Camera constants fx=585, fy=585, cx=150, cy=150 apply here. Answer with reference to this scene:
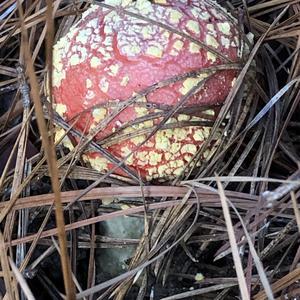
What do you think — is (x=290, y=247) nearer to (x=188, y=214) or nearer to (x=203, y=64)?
(x=188, y=214)

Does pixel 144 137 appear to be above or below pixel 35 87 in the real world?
below

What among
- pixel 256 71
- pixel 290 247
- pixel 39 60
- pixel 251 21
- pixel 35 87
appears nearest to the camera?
pixel 35 87

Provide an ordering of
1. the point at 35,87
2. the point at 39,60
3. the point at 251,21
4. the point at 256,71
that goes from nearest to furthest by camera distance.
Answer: the point at 35,87, the point at 256,71, the point at 251,21, the point at 39,60

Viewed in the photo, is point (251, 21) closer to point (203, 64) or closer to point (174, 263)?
point (203, 64)

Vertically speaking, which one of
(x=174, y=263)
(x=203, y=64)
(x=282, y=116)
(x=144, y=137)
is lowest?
(x=174, y=263)

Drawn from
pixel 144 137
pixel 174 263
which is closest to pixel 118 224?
pixel 174 263

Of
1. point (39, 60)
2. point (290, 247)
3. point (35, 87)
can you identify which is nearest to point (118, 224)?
point (290, 247)

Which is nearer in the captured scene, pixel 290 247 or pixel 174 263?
pixel 290 247
